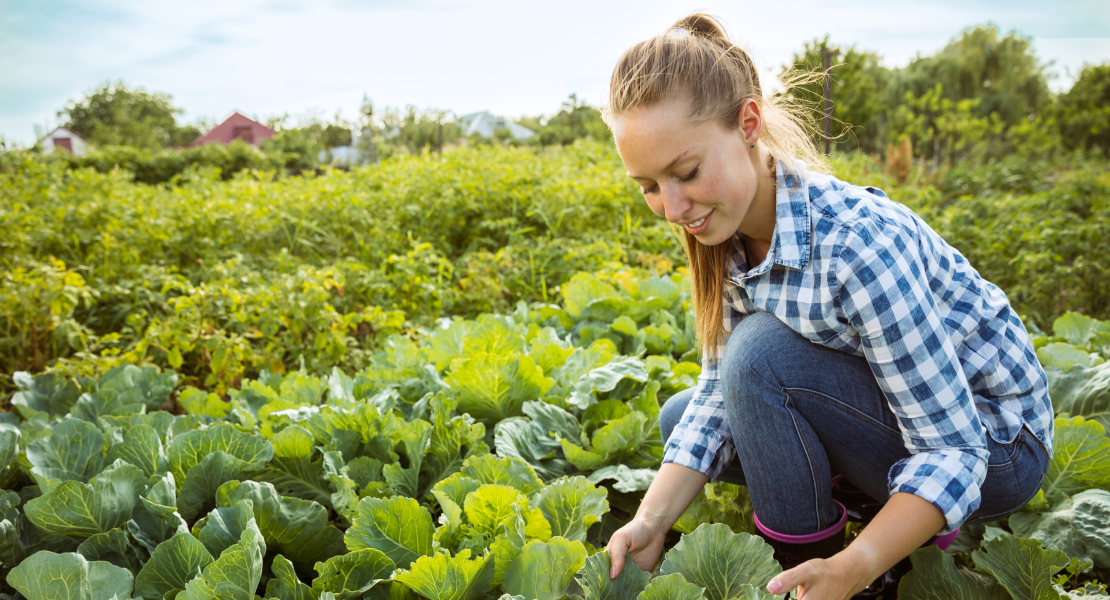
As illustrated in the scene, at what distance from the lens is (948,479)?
96cm

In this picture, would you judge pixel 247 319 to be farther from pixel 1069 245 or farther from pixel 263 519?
pixel 1069 245

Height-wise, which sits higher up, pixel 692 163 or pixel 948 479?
pixel 692 163

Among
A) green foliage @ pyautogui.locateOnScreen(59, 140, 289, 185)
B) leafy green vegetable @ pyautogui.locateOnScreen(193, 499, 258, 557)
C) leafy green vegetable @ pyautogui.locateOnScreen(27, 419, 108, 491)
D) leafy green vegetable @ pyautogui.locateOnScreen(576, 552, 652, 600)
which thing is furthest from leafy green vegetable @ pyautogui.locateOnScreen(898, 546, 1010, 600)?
green foliage @ pyautogui.locateOnScreen(59, 140, 289, 185)

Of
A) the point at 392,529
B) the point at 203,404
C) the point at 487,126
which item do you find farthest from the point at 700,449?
the point at 487,126

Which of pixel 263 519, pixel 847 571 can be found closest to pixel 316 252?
pixel 263 519

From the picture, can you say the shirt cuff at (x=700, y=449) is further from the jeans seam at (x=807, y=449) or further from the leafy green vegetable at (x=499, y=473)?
the leafy green vegetable at (x=499, y=473)

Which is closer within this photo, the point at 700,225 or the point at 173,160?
the point at 700,225

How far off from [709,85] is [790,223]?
274mm

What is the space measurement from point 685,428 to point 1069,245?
3133mm

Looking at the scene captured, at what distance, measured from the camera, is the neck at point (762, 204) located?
1145 millimetres

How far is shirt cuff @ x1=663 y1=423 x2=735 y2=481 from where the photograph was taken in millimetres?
1242

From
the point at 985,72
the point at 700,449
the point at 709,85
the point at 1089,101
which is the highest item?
the point at 985,72

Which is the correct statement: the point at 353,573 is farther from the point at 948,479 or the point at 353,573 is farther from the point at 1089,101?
the point at 1089,101

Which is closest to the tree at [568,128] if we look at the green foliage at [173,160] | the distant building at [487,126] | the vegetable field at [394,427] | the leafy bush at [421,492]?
the distant building at [487,126]
